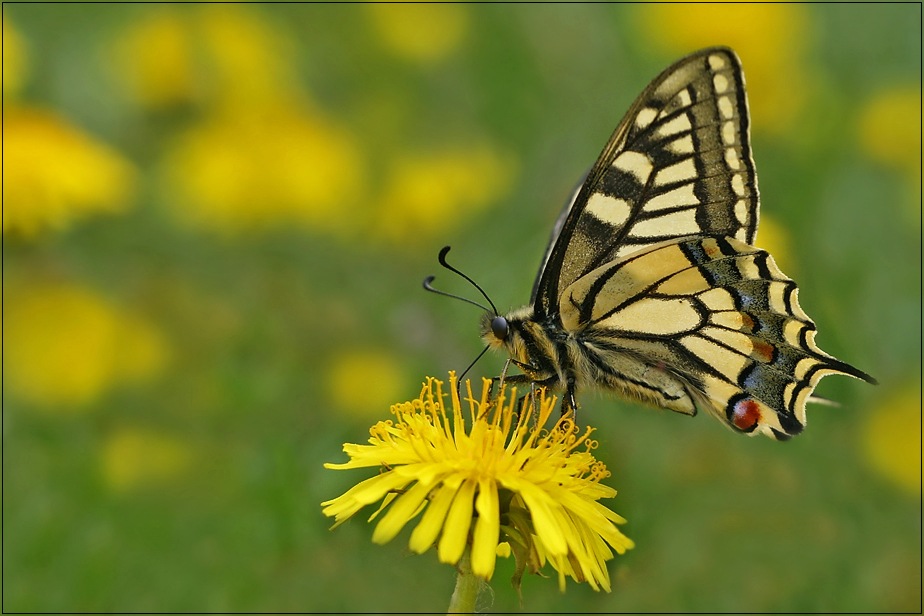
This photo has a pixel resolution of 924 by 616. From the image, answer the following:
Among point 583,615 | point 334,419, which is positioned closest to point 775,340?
point 583,615

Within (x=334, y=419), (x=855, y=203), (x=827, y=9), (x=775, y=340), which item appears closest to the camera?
(x=775, y=340)

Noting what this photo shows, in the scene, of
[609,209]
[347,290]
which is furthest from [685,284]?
[347,290]

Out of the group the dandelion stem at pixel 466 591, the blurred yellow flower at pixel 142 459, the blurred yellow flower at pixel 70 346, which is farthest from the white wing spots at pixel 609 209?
the blurred yellow flower at pixel 70 346

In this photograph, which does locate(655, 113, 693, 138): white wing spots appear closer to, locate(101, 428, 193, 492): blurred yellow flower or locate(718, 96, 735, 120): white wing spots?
locate(718, 96, 735, 120): white wing spots

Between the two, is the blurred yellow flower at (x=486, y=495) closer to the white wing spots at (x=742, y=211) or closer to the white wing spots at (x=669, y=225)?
the white wing spots at (x=669, y=225)

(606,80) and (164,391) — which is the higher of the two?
(606,80)

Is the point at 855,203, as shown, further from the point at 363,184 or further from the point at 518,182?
the point at 363,184

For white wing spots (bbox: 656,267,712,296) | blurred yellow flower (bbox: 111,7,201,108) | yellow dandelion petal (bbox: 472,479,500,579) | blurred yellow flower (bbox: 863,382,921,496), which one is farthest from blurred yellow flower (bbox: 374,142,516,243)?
yellow dandelion petal (bbox: 472,479,500,579)
